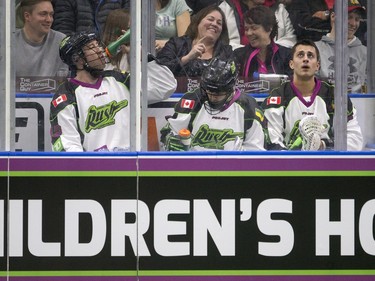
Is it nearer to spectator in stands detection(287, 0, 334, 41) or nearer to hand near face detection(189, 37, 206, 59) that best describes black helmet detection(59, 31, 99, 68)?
hand near face detection(189, 37, 206, 59)

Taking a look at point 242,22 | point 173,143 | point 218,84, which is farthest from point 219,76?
point 173,143

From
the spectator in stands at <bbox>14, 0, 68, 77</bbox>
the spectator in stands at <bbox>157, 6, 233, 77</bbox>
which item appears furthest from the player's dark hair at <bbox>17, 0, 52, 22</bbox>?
the spectator in stands at <bbox>157, 6, 233, 77</bbox>

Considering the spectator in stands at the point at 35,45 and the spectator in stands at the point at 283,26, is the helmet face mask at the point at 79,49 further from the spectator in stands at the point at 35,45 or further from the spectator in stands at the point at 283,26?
the spectator in stands at the point at 283,26

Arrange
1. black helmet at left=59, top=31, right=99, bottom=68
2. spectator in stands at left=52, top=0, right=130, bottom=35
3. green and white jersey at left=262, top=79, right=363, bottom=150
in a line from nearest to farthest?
spectator in stands at left=52, top=0, right=130, bottom=35, black helmet at left=59, top=31, right=99, bottom=68, green and white jersey at left=262, top=79, right=363, bottom=150

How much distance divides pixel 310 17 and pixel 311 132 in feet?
1.66

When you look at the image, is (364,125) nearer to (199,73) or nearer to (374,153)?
(374,153)

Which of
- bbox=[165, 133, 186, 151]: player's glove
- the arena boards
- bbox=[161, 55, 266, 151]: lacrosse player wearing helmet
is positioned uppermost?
bbox=[161, 55, 266, 151]: lacrosse player wearing helmet

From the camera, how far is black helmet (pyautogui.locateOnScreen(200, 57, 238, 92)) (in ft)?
13.7

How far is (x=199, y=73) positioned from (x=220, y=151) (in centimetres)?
36

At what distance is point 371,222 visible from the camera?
4211 millimetres

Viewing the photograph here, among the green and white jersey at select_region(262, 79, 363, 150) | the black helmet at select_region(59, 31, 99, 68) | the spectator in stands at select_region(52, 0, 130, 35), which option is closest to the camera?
the spectator in stands at select_region(52, 0, 130, 35)

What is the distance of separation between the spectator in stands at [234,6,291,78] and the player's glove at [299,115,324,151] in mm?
239

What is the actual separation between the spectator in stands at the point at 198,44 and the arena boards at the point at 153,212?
0.41 m

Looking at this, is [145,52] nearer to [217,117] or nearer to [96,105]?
[96,105]
